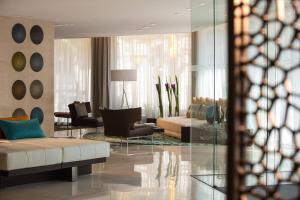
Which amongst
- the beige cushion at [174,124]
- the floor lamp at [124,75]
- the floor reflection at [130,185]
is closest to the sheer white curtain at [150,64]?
the floor lamp at [124,75]

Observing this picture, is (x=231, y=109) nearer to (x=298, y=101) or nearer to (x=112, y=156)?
(x=298, y=101)

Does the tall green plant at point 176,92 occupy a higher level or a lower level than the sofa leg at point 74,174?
higher

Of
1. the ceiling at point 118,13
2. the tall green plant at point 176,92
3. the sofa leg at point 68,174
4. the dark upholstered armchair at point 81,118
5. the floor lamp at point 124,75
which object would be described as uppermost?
the ceiling at point 118,13

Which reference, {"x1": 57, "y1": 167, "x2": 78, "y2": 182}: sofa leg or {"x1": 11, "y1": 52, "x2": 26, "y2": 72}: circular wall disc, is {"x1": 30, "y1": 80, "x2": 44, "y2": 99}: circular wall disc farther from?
{"x1": 57, "y1": 167, "x2": 78, "y2": 182}: sofa leg

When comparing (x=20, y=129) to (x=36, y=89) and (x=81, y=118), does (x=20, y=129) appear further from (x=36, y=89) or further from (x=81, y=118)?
(x=81, y=118)

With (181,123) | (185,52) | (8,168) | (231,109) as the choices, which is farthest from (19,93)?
(231,109)

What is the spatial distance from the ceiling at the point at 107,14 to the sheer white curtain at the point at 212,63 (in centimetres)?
189

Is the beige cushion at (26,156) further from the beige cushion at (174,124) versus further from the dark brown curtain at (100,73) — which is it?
the dark brown curtain at (100,73)

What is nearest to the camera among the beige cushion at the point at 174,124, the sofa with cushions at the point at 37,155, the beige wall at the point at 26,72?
the sofa with cushions at the point at 37,155

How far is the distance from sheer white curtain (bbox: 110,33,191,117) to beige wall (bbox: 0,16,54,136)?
4.58m

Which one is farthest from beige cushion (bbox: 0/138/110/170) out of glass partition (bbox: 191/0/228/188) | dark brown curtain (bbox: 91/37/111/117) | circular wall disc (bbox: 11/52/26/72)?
dark brown curtain (bbox: 91/37/111/117)

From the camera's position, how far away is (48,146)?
22.0 ft

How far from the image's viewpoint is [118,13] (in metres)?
9.63

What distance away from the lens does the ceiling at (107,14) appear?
333 inches
